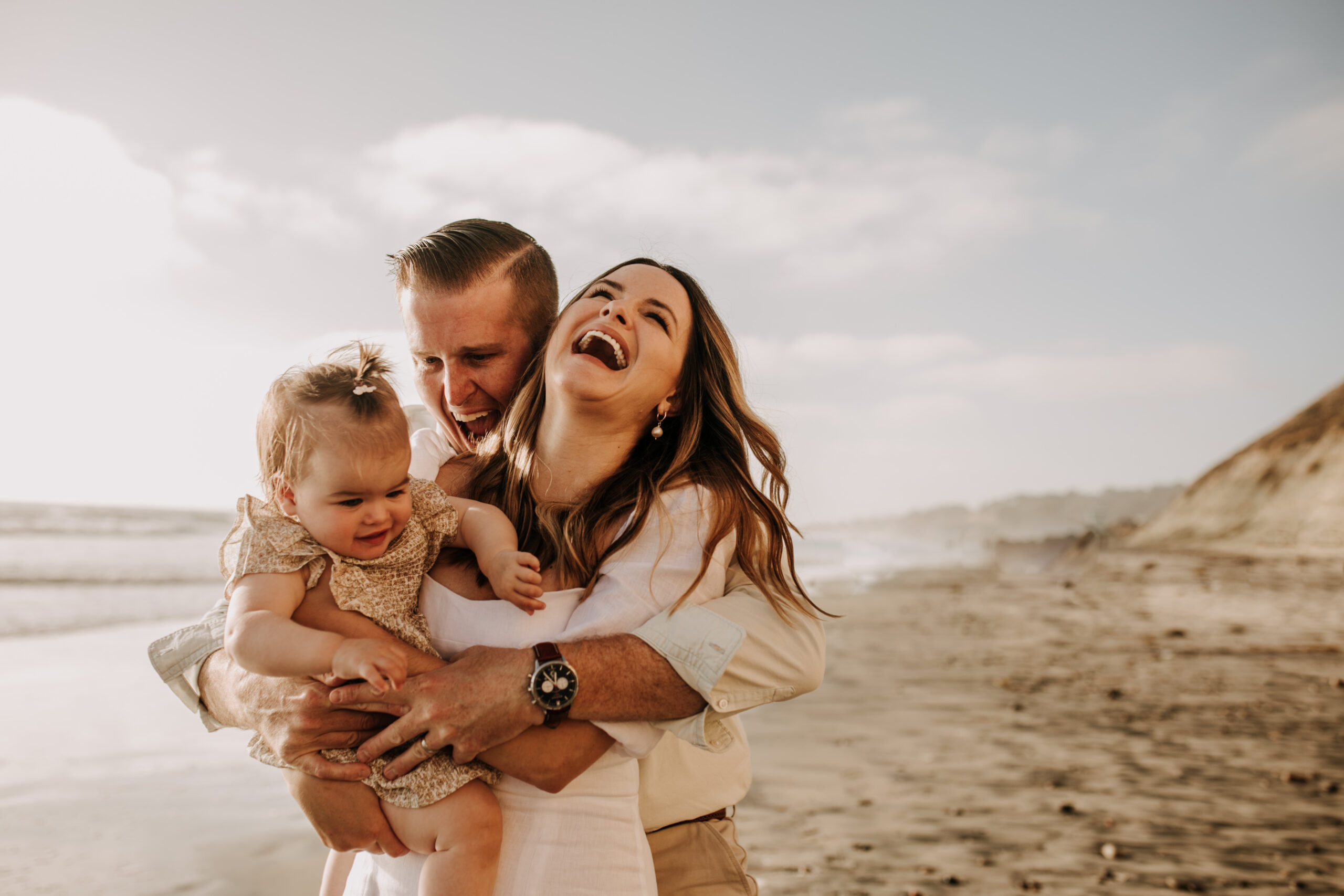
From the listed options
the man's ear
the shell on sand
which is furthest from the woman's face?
the shell on sand

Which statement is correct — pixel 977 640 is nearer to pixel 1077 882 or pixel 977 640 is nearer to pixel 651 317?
pixel 1077 882

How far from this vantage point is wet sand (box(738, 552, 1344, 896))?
431 cm

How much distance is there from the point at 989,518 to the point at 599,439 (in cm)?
5487

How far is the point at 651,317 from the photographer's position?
267cm

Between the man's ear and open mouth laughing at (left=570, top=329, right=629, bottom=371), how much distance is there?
86 cm

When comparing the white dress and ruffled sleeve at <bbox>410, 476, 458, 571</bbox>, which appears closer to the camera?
the white dress

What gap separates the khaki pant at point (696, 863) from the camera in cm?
236

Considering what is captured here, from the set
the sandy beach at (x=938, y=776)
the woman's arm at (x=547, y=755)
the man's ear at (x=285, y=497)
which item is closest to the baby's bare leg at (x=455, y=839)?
the woman's arm at (x=547, y=755)

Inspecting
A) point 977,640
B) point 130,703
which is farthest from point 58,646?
point 977,640

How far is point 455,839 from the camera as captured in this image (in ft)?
6.41

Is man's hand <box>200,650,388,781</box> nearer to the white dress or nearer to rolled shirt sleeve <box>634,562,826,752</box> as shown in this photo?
the white dress

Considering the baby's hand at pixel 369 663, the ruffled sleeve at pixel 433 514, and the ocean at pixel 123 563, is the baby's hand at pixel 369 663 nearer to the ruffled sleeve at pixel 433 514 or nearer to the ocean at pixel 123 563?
the ruffled sleeve at pixel 433 514

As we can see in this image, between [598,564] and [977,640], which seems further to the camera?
[977,640]

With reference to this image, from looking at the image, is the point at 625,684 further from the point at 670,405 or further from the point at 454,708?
the point at 670,405
